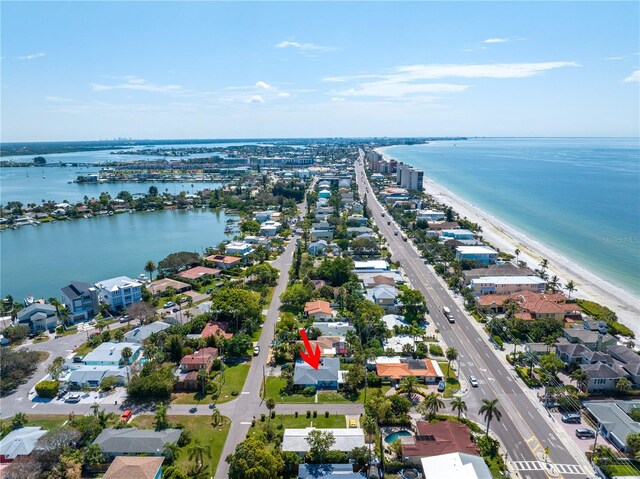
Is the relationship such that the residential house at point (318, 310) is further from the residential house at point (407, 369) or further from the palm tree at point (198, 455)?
the palm tree at point (198, 455)

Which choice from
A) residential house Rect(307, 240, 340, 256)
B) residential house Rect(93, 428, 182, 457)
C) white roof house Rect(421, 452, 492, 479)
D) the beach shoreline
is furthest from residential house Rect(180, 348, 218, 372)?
the beach shoreline

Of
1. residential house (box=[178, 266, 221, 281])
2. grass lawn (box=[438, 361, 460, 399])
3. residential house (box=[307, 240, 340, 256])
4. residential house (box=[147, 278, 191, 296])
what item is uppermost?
residential house (box=[307, 240, 340, 256])

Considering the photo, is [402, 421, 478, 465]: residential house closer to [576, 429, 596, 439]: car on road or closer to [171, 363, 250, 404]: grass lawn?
[576, 429, 596, 439]: car on road

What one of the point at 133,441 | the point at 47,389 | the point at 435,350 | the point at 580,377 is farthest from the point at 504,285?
the point at 47,389

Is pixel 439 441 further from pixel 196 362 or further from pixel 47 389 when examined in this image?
pixel 47 389

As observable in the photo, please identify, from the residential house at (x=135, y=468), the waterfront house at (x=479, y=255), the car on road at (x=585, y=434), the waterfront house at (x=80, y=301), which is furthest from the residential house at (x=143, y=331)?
the waterfront house at (x=479, y=255)

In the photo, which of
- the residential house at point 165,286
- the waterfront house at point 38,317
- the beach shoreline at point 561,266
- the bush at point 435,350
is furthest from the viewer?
the residential house at point 165,286
